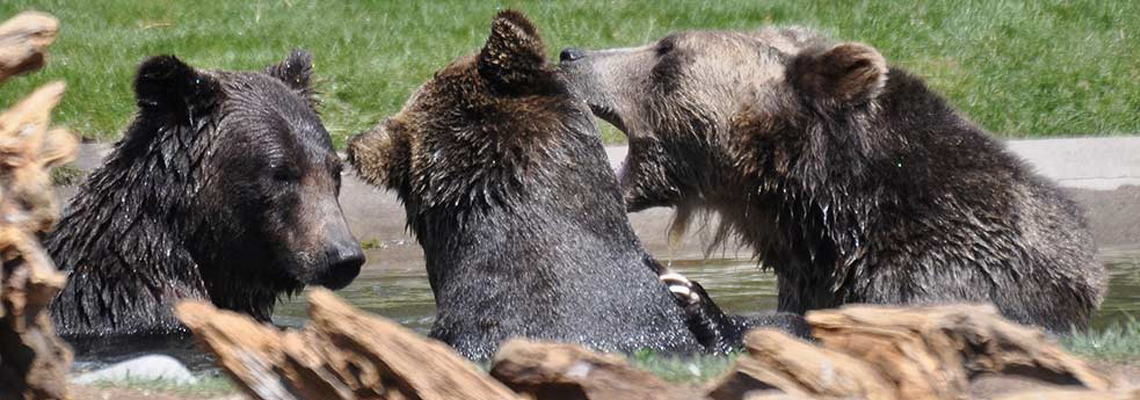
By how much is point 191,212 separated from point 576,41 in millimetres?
7946

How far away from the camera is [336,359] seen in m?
3.12

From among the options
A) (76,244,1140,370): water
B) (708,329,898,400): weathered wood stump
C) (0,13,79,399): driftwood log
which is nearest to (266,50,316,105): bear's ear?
(76,244,1140,370): water

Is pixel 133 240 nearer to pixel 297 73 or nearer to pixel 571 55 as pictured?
pixel 297 73

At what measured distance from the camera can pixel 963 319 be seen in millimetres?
3242

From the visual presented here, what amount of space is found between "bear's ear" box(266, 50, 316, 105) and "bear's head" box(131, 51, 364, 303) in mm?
470

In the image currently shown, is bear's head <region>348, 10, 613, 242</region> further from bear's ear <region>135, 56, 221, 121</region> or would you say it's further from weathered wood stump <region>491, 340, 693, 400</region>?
weathered wood stump <region>491, 340, 693, 400</region>

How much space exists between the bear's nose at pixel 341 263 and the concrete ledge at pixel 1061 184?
4331mm

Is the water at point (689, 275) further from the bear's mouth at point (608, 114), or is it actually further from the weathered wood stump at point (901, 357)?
the weathered wood stump at point (901, 357)

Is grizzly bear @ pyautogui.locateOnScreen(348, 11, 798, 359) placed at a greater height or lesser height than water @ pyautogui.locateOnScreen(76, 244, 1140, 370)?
greater

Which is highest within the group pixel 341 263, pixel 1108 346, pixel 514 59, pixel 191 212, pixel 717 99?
pixel 514 59

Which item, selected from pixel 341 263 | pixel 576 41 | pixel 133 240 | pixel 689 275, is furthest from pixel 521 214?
pixel 576 41

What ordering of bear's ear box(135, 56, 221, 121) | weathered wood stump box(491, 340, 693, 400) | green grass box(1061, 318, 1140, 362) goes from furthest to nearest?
bear's ear box(135, 56, 221, 121) < green grass box(1061, 318, 1140, 362) < weathered wood stump box(491, 340, 693, 400)

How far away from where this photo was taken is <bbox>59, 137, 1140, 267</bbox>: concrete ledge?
1055 centimetres

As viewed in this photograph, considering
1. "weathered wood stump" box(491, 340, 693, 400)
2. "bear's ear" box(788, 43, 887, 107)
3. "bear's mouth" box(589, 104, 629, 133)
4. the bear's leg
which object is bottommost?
the bear's leg
